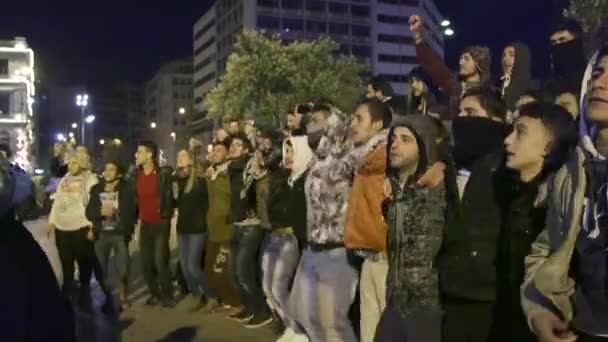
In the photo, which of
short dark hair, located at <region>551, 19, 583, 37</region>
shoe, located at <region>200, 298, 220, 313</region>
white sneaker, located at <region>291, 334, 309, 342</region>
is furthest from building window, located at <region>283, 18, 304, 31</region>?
short dark hair, located at <region>551, 19, 583, 37</region>

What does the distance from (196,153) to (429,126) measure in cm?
608

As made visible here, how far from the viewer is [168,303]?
34.6ft

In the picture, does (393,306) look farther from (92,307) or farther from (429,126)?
(92,307)

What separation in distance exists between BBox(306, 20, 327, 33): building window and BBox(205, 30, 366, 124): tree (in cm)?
7000

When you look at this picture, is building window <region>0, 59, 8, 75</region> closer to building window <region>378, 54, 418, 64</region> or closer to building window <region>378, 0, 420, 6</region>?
building window <region>378, 54, 418, 64</region>

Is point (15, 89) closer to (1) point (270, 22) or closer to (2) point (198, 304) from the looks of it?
(1) point (270, 22)

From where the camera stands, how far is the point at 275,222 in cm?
801

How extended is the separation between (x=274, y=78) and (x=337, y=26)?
75.5 metres

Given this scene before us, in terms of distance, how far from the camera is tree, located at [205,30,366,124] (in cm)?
4281

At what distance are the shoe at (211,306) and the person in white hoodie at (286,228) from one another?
7.00 feet

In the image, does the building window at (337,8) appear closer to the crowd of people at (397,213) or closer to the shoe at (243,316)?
the crowd of people at (397,213)

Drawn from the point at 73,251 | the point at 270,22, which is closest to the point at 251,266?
the point at 73,251

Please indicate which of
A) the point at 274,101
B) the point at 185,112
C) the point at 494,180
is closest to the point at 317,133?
the point at 494,180

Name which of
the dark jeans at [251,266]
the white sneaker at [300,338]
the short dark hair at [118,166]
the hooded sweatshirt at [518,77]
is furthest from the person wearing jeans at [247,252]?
the hooded sweatshirt at [518,77]
